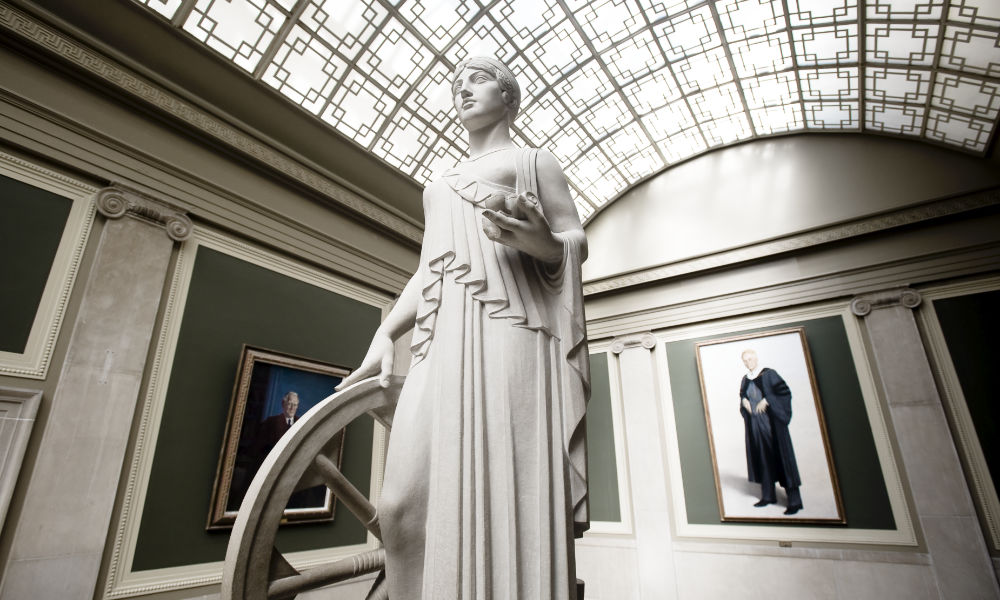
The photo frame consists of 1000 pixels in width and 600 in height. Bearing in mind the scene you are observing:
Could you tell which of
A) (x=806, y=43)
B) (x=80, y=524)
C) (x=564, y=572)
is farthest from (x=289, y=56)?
(x=806, y=43)

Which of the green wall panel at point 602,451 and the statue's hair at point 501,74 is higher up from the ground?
the statue's hair at point 501,74

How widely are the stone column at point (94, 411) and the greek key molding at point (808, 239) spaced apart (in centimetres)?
645

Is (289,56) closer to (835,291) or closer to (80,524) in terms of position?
(80,524)

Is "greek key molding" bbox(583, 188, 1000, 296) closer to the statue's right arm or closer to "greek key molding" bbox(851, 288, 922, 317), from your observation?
"greek key molding" bbox(851, 288, 922, 317)

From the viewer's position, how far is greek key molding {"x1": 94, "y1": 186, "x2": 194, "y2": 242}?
13.3ft

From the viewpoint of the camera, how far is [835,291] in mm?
6777

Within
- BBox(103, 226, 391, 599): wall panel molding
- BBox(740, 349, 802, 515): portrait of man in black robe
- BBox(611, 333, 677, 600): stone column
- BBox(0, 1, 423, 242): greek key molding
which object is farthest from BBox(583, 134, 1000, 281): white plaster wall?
BBox(103, 226, 391, 599): wall panel molding

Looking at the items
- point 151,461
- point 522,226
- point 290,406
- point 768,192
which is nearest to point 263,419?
point 290,406

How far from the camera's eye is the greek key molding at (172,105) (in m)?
3.83

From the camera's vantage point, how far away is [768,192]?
7738 millimetres

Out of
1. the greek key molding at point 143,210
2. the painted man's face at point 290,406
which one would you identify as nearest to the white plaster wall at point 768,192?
the painted man's face at point 290,406

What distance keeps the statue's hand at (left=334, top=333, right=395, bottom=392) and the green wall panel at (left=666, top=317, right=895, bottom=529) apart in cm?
656

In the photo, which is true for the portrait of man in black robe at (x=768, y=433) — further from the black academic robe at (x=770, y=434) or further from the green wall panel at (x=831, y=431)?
the green wall panel at (x=831, y=431)

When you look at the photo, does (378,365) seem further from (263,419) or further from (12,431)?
(263,419)
